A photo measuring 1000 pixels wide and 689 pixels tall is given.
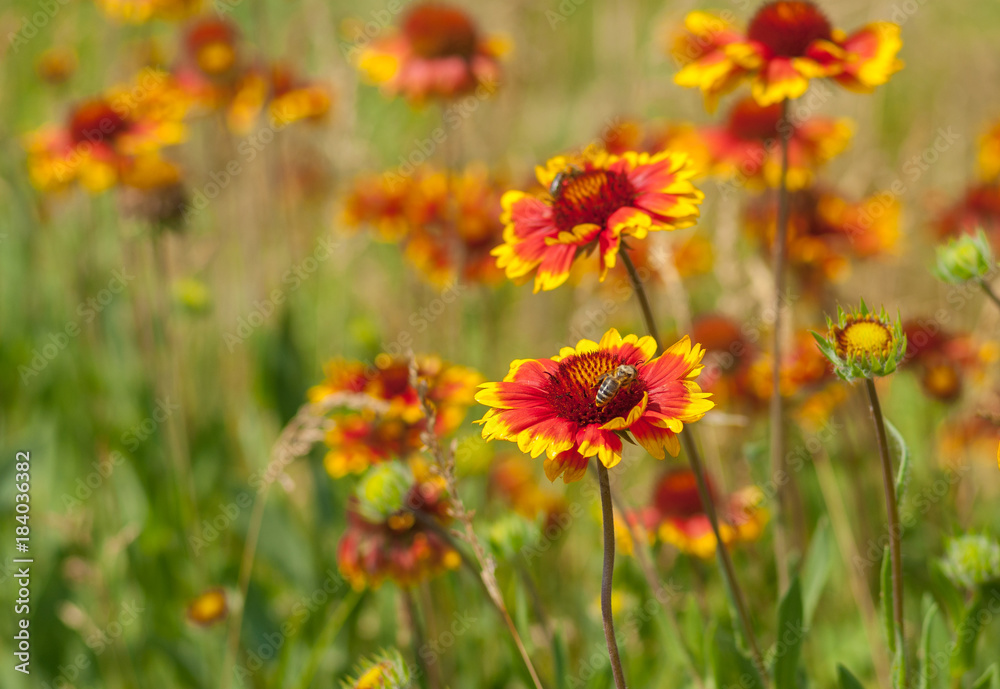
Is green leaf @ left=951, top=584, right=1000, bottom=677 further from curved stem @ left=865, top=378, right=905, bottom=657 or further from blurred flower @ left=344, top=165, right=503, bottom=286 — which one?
blurred flower @ left=344, top=165, right=503, bottom=286

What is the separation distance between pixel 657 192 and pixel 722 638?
0.66 metres

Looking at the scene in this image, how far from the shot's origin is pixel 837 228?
6.73 ft

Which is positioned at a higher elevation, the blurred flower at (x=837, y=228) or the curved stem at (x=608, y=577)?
the curved stem at (x=608, y=577)

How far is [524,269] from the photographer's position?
1.01 metres

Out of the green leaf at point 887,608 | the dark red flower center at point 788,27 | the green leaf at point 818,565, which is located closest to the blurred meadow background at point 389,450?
the green leaf at point 818,565

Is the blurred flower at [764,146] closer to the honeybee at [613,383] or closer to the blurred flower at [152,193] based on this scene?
the honeybee at [613,383]

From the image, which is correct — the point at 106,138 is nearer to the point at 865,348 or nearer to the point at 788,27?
the point at 788,27

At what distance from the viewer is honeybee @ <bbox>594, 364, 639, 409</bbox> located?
2.57ft

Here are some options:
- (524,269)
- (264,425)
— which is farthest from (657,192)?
(264,425)

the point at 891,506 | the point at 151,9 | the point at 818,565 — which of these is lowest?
the point at 818,565

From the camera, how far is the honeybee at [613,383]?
0.78 metres

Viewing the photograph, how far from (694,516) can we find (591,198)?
78 centimetres

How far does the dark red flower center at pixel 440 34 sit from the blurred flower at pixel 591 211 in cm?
114

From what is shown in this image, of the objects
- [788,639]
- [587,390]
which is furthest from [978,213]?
[587,390]
